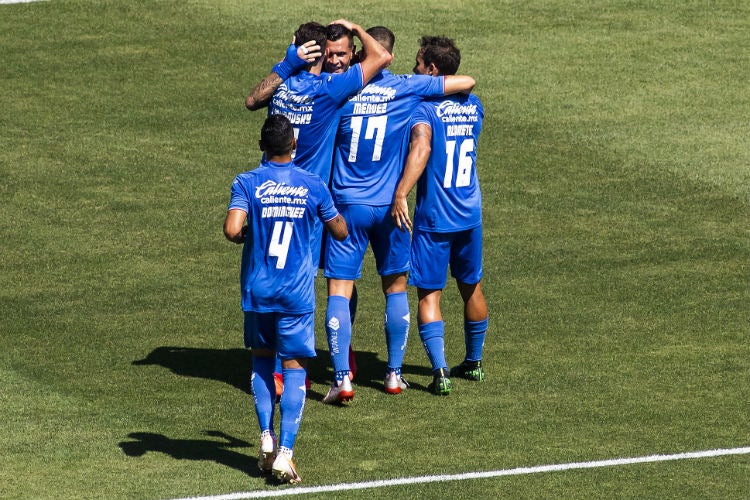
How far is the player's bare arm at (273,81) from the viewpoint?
37.7 feet

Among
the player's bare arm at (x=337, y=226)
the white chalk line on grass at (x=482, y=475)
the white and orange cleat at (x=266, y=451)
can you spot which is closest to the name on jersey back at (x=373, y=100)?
the player's bare arm at (x=337, y=226)

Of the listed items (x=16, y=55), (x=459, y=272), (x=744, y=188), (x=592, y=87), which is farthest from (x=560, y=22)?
(x=459, y=272)

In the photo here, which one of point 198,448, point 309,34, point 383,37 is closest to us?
point 198,448

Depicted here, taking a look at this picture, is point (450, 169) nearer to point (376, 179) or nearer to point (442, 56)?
point (376, 179)

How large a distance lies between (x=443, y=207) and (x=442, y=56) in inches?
45.8

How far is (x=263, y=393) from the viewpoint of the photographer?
33.2 feet

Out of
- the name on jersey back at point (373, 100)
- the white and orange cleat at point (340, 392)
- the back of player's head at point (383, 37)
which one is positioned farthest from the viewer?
the back of player's head at point (383, 37)

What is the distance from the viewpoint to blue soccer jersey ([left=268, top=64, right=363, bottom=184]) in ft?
37.9

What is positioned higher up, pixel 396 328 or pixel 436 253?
pixel 436 253

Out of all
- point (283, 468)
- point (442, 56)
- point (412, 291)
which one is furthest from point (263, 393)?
point (412, 291)

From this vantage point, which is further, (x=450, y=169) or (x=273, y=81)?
(x=450, y=169)

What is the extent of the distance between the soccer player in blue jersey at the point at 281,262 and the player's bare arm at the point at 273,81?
63.1 inches

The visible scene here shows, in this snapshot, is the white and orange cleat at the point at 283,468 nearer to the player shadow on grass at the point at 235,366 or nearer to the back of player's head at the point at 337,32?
the player shadow on grass at the point at 235,366

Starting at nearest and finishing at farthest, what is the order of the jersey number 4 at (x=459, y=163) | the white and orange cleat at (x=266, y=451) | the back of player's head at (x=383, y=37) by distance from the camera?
1. the white and orange cleat at (x=266, y=451)
2. the jersey number 4 at (x=459, y=163)
3. the back of player's head at (x=383, y=37)
